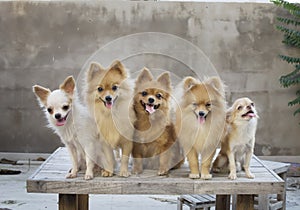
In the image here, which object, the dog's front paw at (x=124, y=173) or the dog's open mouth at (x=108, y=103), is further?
the dog's front paw at (x=124, y=173)

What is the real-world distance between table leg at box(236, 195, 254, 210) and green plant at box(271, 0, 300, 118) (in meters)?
3.31

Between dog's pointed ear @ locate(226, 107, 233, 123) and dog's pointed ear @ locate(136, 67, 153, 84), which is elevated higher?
dog's pointed ear @ locate(136, 67, 153, 84)

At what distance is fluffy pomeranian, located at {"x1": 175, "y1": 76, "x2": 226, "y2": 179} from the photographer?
183 cm

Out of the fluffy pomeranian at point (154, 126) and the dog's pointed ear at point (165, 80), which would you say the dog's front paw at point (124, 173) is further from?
the dog's pointed ear at point (165, 80)

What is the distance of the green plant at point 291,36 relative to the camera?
4945 millimetres

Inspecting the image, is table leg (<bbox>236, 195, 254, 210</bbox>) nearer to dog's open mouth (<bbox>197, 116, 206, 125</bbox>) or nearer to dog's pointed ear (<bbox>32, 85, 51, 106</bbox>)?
dog's open mouth (<bbox>197, 116, 206, 125</bbox>)

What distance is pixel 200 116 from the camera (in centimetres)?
182

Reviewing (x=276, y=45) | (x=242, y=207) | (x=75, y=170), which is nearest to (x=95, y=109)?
(x=75, y=170)

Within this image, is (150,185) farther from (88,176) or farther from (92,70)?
(92,70)

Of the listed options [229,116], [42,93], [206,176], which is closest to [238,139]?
A: [229,116]

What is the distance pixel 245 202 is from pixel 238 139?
313 millimetres

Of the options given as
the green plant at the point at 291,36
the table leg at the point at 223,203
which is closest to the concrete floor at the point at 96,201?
the table leg at the point at 223,203

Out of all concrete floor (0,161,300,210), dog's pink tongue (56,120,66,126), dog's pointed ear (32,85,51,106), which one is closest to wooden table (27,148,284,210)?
dog's pink tongue (56,120,66,126)

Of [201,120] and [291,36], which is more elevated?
[291,36]
